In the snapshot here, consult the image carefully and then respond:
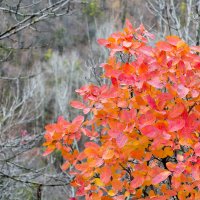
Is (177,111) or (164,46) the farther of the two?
(164,46)

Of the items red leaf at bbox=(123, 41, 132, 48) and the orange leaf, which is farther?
A: red leaf at bbox=(123, 41, 132, 48)

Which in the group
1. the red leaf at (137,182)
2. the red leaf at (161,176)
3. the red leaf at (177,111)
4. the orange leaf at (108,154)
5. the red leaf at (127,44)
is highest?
Result: the red leaf at (127,44)

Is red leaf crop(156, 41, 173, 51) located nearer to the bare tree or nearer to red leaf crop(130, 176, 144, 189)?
red leaf crop(130, 176, 144, 189)

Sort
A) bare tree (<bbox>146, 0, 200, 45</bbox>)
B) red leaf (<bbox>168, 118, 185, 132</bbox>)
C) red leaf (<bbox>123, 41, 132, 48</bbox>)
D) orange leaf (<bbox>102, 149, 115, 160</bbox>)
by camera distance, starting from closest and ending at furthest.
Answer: red leaf (<bbox>168, 118, 185, 132</bbox>) → orange leaf (<bbox>102, 149, 115, 160</bbox>) → red leaf (<bbox>123, 41, 132, 48</bbox>) → bare tree (<bbox>146, 0, 200, 45</bbox>)

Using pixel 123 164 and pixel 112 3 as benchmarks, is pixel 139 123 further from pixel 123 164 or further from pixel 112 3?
pixel 112 3

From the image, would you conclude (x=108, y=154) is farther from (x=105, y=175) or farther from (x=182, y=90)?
(x=182, y=90)

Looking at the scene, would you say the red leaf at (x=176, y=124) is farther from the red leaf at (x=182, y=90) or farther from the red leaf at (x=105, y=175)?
the red leaf at (x=105, y=175)

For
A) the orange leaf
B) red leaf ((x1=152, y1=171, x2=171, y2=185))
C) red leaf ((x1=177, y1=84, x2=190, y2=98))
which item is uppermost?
red leaf ((x1=177, y1=84, x2=190, y2=98))

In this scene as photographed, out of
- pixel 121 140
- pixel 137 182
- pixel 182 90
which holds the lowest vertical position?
pixel 137 182

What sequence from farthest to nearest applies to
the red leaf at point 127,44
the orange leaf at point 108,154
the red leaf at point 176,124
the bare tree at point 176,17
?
the bare tree at point 176,17, the red leaf at point 127,44, the orange leaf at point 108,154, the red leaf at point 176,124

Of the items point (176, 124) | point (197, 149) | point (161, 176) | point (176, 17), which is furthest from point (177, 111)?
point (176, 17)

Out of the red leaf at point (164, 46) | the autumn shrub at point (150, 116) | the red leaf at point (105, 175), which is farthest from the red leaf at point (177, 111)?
the red leaf at point (105, 175)

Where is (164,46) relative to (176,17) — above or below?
above

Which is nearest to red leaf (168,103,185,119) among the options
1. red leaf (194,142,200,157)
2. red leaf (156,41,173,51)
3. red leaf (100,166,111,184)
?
red leaf (194,142,200,157)
